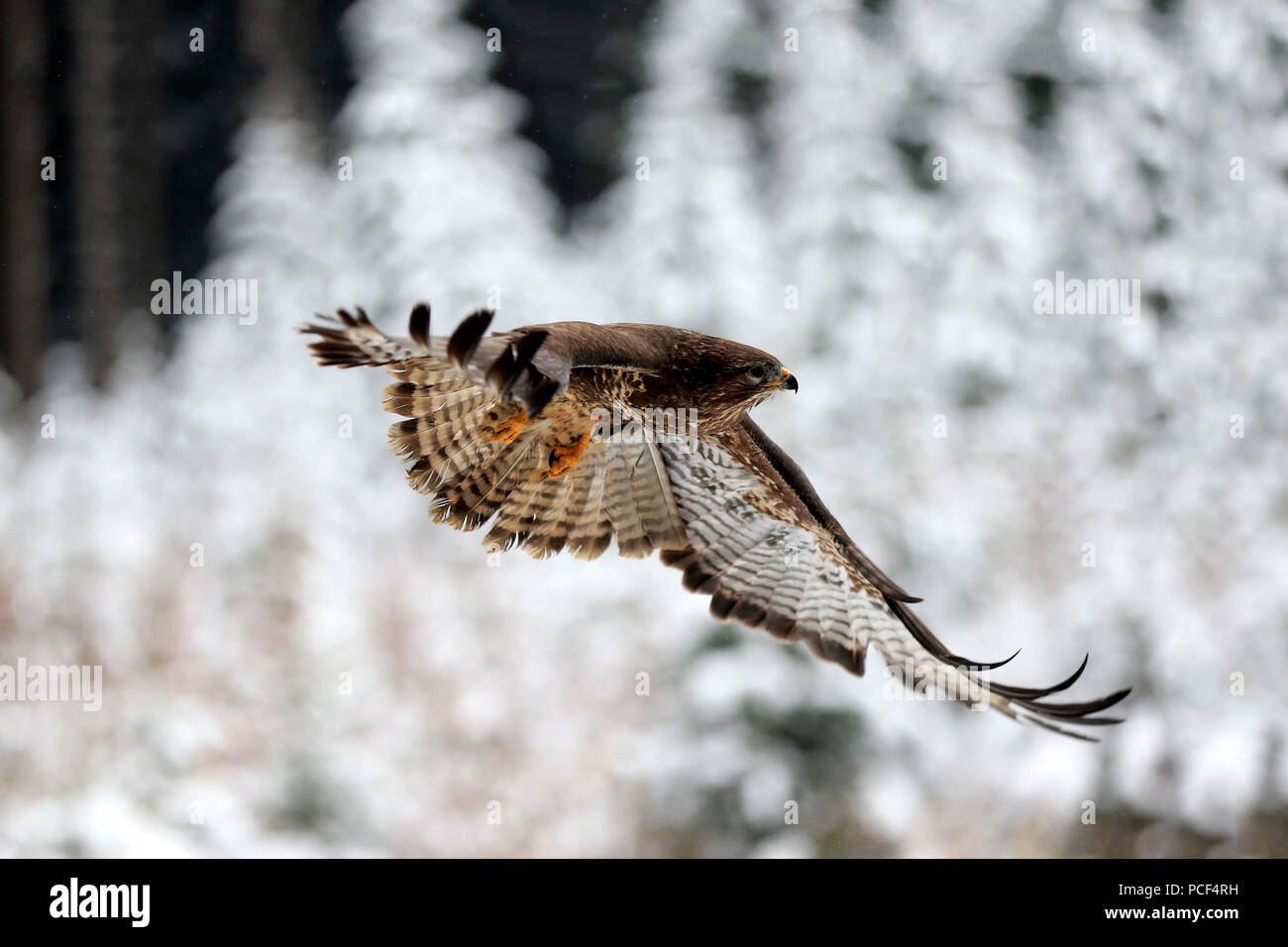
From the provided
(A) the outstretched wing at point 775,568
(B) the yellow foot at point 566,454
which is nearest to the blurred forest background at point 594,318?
(A) the outstretched wing at point 775,568

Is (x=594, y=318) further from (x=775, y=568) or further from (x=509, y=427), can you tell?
(x=509, y=427)

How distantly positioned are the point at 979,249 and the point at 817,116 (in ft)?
2.67

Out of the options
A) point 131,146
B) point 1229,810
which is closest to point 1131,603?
point 1229,810

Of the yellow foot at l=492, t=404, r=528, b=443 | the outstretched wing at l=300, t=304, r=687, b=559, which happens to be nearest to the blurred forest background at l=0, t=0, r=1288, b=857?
the outstretched wing at l=300, t=304, r=687, b=559

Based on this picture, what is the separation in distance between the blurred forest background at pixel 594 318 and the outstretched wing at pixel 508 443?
1651mm

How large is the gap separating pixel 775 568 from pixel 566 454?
2.08 ft

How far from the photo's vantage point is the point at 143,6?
4254mm

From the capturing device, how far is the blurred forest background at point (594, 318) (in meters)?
3.97

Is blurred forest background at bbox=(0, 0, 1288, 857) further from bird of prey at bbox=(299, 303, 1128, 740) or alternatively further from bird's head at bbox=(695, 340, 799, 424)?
bird's head at bbox=(695, 340, 799, 424)

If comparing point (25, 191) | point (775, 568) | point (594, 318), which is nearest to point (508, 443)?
point (775, 568)

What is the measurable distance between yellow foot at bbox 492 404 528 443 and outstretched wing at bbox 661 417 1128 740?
1.72 feet

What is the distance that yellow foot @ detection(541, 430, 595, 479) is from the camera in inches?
80.0

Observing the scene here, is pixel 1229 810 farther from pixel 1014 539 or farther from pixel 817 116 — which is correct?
pixel 817 116

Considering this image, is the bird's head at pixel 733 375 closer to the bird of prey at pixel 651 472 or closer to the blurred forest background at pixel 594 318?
the bird of prey at pixel 651 472
